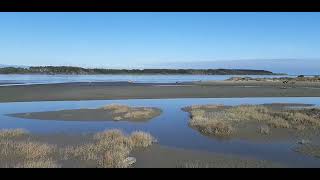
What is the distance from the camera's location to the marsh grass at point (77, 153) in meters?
9.41

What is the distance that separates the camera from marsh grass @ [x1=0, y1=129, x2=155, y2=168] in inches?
371

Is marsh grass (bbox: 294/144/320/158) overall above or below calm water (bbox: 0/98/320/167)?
above

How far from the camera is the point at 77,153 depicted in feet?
35.0

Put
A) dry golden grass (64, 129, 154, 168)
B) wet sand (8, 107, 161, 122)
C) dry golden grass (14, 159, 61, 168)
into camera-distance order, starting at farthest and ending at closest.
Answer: wet sand (8, 107, 161, 122), dry golden grass (64, 129, 154, 168), dry golden grass (14, 159, 61, 168)

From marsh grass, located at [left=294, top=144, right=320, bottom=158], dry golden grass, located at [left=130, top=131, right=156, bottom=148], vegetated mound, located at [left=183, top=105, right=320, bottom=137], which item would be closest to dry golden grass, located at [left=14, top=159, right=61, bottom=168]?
dry golden grass, located at [left=130, top=131, right=156, bottom=148]

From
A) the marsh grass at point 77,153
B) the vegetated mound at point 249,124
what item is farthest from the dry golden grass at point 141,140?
the vegetated mound at point 249,124

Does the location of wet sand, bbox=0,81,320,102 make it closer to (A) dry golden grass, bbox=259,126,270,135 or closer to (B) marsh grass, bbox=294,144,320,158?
(A) dry golden grass, bbox=259,126,270,135

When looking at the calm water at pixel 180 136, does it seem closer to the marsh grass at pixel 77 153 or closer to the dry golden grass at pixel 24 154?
the marsh grass at pixel 77 153

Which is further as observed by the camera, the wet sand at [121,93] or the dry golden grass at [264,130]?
the wet sand at [121,93]

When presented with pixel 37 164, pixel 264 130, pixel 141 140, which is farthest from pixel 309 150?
pixel 37 164

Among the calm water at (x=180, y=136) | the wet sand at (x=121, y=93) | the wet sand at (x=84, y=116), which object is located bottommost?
the wet sand at (x=121, y=93)

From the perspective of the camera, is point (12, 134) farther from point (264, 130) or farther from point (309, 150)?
point (309, 150)

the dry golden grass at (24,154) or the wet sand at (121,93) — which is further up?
the dry golden grass at (24,154)
